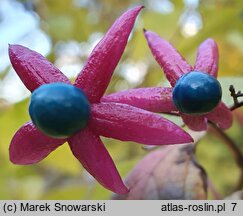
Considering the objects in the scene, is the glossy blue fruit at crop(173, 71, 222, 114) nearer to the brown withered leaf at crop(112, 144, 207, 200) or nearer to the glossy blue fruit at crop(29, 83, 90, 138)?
the glossy blue fruit at crop(29, 83, 90, 138)

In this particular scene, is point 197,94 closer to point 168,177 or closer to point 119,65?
point 168,177

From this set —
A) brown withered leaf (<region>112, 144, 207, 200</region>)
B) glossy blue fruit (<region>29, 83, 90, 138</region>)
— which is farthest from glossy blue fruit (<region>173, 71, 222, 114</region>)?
brown withered leaf (<region>112, 144, 207, 200</region>)

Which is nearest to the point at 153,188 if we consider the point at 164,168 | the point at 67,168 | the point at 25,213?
the point at 164,168

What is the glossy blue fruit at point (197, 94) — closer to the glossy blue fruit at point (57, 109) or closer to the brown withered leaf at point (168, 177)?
the glossy blue fruit at point (57, 109)

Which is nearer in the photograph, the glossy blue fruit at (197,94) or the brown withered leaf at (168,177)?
the glossy blue fruit at (197,94)

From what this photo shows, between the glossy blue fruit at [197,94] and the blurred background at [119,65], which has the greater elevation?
the glossy blue fruit at [197,94]


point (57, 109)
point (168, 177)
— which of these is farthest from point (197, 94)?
point (168, 177)

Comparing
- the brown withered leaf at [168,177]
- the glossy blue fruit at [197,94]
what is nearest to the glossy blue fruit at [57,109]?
the glossy blue fruit at [197,94]
